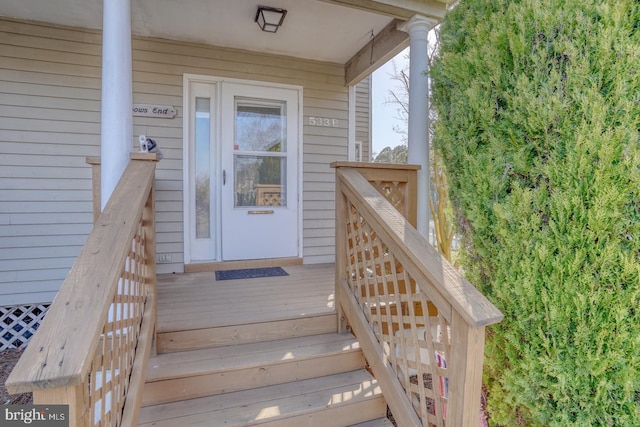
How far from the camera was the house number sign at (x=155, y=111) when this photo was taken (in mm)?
3527

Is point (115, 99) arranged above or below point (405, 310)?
above

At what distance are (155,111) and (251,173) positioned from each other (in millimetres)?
1190

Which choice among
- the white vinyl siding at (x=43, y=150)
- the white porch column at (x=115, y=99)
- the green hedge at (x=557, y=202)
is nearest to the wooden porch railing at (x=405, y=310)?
the green hedge at (x=557, y=202)

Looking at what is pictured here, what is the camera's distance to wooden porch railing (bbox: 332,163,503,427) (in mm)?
1303

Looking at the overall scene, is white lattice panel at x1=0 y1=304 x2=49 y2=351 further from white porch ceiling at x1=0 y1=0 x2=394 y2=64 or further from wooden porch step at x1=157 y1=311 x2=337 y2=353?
white porch ceiling at x1=0 y1=0 x2=394 y2=64

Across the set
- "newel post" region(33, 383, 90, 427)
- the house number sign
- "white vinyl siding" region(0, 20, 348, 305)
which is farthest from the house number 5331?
"newel post" region(33, 383, 90, 427)

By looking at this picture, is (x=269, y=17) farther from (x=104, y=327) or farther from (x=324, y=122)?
(x=104, y=327)

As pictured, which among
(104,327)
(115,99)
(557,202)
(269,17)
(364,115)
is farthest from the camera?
(364,115)

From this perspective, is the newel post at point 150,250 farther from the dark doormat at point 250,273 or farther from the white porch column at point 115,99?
the dark doormat at point 250,273

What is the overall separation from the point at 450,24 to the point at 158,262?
3421mm

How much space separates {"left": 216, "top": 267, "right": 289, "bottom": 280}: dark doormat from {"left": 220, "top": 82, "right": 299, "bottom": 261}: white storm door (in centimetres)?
18

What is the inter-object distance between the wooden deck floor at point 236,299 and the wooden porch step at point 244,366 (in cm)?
18

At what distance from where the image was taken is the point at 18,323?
3.29 meters

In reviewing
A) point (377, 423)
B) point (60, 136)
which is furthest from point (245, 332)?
point (60, 136)
